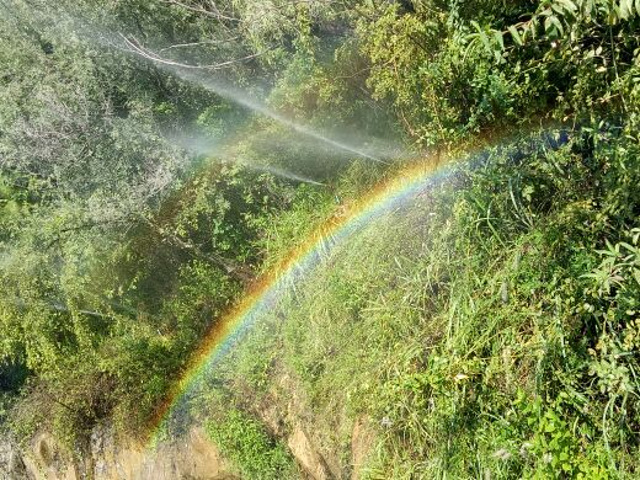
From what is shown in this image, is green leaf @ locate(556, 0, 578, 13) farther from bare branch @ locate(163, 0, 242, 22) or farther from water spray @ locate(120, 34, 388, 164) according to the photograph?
bare branch @ locate(163, 0, 242, 22)

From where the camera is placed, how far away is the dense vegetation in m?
3.00

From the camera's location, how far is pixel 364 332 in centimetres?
437

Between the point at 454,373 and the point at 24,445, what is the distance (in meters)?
6.35

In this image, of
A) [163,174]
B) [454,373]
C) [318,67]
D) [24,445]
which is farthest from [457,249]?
[24,445]

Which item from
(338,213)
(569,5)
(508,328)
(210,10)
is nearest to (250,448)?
(338,213)

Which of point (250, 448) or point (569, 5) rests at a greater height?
point (569, 5)

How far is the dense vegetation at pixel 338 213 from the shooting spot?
3.00m

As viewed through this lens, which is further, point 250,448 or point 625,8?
point 250,448

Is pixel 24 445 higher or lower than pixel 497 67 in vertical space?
lower

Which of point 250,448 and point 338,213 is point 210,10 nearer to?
point 338,213

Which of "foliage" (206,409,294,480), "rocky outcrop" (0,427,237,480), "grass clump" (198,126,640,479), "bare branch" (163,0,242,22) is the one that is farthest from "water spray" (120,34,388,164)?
"rocky outcrop" (0,427,237,480)

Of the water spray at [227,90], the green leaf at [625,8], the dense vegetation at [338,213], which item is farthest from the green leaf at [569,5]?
the water spray at [227,90]

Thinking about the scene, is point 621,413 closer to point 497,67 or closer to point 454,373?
point 454,373

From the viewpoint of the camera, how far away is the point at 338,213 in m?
6.07
